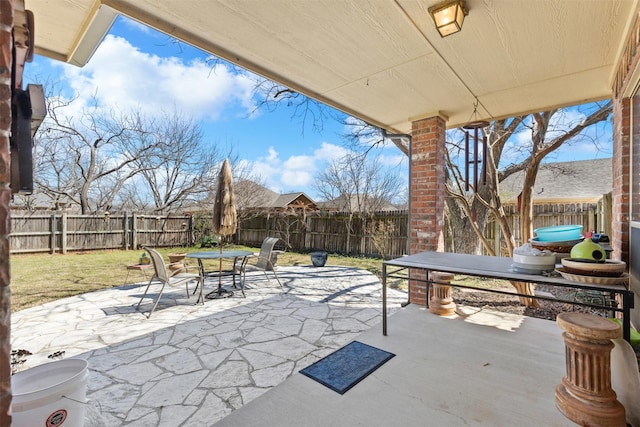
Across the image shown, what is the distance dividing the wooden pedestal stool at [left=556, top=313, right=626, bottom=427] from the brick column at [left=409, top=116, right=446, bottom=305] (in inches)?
86.9

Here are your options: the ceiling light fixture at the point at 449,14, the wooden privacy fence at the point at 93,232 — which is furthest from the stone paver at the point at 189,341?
the wooden privacy fence at the point at 93,232

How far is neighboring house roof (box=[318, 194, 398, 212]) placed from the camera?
11.2 metres

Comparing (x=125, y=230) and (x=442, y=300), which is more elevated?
(x=125, y=230)

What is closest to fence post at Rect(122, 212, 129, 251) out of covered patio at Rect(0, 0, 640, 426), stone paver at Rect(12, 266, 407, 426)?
stone paver at Rect(12, 266, 407, 426)

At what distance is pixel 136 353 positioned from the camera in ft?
9.52

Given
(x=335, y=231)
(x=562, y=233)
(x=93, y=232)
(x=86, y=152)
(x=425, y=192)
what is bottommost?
(x=93, y=232)

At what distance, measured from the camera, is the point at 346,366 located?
2465mm

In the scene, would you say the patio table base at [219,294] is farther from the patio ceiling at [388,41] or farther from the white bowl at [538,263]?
the white bowl at [538,263]

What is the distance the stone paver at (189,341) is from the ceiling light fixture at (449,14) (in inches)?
117

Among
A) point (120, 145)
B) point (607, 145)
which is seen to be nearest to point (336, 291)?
point (607, 145)

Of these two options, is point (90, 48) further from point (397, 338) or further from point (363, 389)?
point (397, 338)

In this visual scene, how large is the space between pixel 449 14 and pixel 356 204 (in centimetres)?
999

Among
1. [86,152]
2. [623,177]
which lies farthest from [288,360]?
[86,152]

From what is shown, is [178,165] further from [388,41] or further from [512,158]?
[388,41]
